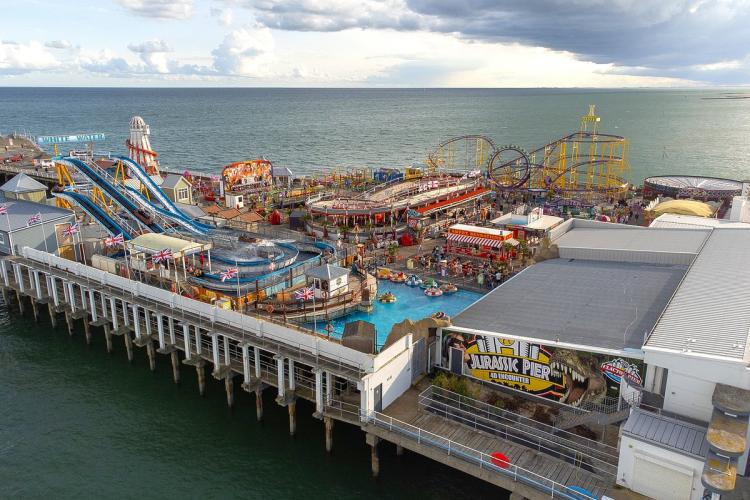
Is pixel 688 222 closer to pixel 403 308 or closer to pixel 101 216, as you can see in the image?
pixel 403 308

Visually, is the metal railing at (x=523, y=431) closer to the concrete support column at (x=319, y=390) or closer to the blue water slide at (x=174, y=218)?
the concrete support column at (x=319, y=390)

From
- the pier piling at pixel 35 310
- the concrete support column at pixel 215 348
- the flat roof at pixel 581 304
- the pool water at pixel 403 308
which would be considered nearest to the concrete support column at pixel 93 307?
the pier piling at pixel 35 310

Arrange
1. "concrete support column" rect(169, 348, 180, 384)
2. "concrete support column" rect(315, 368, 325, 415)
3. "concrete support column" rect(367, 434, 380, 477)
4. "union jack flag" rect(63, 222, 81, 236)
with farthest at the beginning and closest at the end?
"union jack flag" rect(63, 222, 81, 236), "concrete support column" rect(169, 348, 180, 384), "concrete support column" rect(315, 368, 325, 415), "concrete support column" rect(367, 434, 380, 477)

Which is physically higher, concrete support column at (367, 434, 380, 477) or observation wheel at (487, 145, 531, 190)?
observation wheel at (487, 145, 531, 190)

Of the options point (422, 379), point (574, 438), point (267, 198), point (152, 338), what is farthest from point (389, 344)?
point (267, 198)

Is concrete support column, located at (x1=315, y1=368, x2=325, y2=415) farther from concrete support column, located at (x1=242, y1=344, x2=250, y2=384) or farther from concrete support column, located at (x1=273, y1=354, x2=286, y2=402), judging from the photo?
concrete support column, located at (x1=242, y1=344, x2=250, y2=384)

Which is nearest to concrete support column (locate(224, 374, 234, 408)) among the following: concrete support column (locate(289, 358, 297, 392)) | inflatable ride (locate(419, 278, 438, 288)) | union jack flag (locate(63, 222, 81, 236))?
concrete support column (locate(289, 358, 297, 392))
